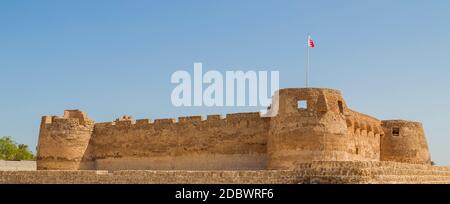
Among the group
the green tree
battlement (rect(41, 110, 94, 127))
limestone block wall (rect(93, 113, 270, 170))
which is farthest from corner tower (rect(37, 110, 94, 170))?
the green tree

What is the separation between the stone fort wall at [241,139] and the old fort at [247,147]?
39 mm

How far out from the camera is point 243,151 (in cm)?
2783

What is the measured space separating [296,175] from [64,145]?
1631 centimetres

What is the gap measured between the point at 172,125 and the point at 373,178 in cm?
1454

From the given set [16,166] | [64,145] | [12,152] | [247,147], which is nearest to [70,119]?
[64,145]

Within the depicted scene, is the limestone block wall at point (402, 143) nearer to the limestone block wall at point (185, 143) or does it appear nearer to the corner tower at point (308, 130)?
the corner tower at point (308, 130)

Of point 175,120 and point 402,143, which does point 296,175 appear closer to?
point 175,120

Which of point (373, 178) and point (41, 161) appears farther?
point (41, 161)

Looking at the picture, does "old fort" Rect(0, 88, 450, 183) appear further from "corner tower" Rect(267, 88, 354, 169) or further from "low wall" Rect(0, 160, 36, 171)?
"low wall" Rect(0, 160, 36, 171)

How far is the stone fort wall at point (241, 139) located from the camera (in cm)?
2550
